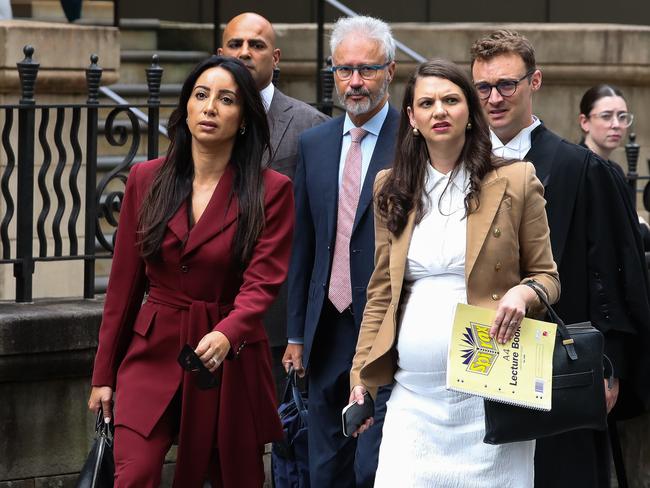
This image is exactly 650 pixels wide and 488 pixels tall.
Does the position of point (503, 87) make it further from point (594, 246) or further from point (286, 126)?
point (286, 126)

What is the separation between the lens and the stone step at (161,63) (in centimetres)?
1242

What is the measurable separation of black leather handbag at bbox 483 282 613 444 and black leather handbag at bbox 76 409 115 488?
1.42 m

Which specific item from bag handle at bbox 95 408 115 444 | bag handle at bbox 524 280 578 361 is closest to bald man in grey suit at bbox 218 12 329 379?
bag handle at bbox 95 408 115 444

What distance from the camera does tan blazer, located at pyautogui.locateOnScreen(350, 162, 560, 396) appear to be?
5.70 m

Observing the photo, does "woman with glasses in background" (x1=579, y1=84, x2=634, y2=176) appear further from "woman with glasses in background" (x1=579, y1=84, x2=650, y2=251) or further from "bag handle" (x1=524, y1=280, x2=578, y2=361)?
"bag handle" (x1=524, y1=280, x2=578, y2=361)

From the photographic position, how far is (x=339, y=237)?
22.6 feet

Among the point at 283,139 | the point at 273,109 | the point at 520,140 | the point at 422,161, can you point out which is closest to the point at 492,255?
the point at 422,161

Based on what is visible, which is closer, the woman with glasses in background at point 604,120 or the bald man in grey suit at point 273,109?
the bald man in grey suit at point 273,109

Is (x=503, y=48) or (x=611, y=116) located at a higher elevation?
(x=503, y=48)

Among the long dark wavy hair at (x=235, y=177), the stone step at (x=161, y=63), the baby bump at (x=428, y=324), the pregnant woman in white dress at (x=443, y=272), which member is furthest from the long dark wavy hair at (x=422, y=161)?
the stone step at (x=161, y=63)

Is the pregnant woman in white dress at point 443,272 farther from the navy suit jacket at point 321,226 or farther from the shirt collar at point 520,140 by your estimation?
the navy suit jacket at point 321,226

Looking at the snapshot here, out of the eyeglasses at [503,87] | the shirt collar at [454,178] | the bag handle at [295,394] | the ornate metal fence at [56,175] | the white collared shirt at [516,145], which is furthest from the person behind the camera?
the ornate metal fence at [56,175]

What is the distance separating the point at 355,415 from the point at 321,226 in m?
1.35

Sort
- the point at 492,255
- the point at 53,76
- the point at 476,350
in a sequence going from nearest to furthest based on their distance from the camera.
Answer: the point at 476,350 < the point at 492,255 < the point at 53,76
